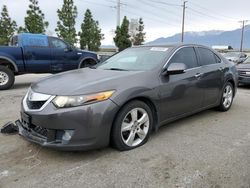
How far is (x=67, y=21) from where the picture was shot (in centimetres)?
3080

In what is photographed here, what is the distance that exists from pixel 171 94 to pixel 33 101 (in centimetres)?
198

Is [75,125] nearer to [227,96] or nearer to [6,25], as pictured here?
[227,96]

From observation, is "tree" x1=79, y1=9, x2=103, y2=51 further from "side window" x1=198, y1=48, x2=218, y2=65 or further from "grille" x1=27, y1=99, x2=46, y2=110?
"grille" x1=27, y1=99, x2=46, y2=110

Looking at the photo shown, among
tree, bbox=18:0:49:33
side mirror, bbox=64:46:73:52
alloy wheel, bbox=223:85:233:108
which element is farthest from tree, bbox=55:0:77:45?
alloy wheel, bbox=223:85:233:108

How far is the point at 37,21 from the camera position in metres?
27.5

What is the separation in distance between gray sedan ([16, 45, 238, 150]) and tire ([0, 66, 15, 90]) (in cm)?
497

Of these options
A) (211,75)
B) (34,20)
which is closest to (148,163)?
(211,75)

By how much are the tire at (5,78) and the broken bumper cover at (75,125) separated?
591 cm

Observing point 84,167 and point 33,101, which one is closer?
point 84,167

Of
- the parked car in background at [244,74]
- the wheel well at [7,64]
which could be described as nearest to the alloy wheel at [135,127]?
the wheel well at [7,64]

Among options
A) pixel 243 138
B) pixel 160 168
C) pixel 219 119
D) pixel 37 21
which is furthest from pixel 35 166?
pixel 37 21

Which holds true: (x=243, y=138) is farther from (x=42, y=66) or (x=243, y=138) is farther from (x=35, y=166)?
(x=42, y=66)

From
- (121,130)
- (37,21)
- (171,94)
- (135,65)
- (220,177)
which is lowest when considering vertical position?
(220,177)

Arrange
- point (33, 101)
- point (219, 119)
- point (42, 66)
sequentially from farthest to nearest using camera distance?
point (42, 66) → point (219, 119) → point (33, 101)
